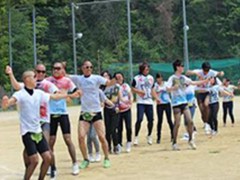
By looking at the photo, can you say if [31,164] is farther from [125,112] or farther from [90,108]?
[125,112]

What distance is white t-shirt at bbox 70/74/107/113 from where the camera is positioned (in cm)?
1146

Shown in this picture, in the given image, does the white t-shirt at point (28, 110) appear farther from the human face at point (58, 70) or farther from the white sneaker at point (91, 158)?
the white sneaker at point (91, 158)

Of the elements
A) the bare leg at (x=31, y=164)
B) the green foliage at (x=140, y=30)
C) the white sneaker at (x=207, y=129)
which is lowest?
the white sneaker at (x=207, y=129)

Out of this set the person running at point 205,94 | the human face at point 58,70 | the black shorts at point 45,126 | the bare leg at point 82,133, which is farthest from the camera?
the person running at point 205,94

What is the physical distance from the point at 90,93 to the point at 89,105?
21 cm

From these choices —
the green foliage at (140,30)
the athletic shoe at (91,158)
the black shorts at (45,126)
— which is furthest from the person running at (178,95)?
the green foliage at (140,30)

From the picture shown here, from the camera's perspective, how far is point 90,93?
11461 mm

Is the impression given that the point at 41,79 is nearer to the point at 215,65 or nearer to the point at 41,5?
the point at 215,65

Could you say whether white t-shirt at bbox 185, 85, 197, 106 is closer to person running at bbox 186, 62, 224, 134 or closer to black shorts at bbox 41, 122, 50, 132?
person running at bbox 186, 62, 224, 134

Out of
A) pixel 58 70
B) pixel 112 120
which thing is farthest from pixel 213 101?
pixel 58 70

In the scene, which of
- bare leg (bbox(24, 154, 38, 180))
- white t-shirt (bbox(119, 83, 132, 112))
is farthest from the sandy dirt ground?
bare leg (bbox(24, 154, 38, 180))

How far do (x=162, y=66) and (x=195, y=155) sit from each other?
36236mm

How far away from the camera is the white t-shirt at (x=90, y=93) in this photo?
37.6ft

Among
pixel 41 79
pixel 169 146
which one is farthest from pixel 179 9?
pixel 41 79
